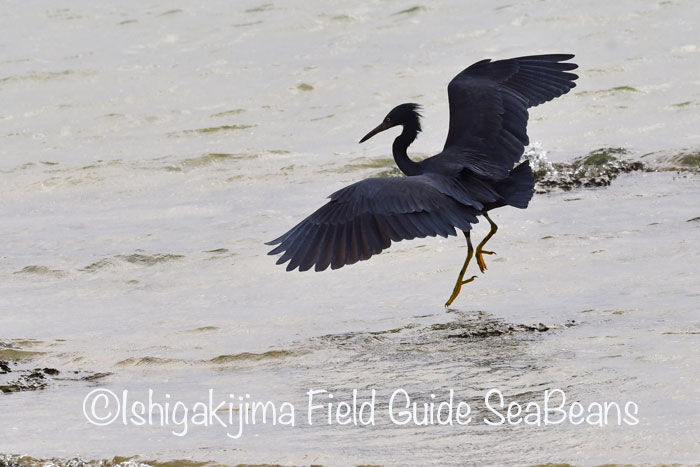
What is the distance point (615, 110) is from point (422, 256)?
4.56 m

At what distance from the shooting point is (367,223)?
6.44m

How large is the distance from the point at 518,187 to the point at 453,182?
0.41m

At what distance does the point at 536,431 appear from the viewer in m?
4.86

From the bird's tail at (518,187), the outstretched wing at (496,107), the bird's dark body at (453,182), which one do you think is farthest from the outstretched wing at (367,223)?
the outstretched wing at (496,107)

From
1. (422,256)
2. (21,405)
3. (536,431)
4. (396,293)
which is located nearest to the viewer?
(536,431)

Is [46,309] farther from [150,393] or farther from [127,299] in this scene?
[150,393]

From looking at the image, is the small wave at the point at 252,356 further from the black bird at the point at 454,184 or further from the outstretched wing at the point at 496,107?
the outstretched wing at the point at 496,107

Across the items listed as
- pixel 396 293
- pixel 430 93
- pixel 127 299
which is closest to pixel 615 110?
pixel 430 93

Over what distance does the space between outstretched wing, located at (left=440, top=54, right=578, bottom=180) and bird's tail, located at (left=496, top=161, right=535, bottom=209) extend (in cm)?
7

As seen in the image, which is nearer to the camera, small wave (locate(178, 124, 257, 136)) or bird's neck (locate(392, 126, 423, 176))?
bird's neck (locate(392, 126, 423, 176))

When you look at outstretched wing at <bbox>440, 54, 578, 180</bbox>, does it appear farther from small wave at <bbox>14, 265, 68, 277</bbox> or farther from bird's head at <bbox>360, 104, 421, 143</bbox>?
small wave at <bbox>14, 265, 68, 277</bbox>

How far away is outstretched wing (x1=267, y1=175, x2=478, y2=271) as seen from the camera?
6.31 m

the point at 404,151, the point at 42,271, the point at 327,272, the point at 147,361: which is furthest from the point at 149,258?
the point at 147,361

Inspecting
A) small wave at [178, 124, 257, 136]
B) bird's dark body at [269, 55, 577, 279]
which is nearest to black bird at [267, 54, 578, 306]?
bird's dark body at [269, 55, 577, 279]
